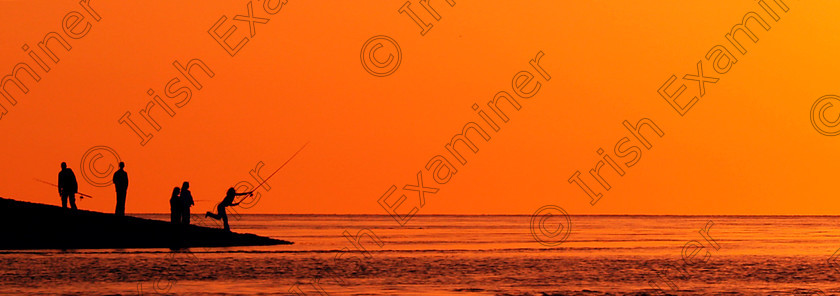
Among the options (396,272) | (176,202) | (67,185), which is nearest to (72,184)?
(67,185)

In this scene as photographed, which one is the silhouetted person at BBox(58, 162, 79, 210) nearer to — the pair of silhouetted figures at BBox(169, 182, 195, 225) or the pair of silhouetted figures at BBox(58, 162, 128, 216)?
the pair of silhouetted figures at BBox(58, 162, 128, 216)

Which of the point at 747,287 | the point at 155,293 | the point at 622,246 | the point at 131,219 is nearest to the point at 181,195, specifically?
the point at 131,219

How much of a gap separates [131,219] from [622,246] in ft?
89.6

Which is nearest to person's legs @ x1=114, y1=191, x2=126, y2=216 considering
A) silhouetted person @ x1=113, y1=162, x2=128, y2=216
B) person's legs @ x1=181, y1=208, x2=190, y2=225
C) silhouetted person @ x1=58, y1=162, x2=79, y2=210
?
silhouetted person @ x1=113, y1=162, x2=128, y2=216

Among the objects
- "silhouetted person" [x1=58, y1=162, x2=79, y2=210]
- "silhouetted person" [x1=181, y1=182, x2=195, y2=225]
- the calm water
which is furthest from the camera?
"silhouetted person" [x1=181, y1=182, x2=195, y2=225]

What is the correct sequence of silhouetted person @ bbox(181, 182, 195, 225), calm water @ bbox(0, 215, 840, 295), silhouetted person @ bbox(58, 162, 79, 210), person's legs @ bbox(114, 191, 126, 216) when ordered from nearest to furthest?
calm water @ bbox(0, 215, 840, 295), silhouetted person @ bbox(58, 162, 79, 210), person's legs @ bbox(114, 191, 126, 216), silhouetted person @ bbox(181, 182, 195, 225)

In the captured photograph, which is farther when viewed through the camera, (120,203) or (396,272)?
(120,203)

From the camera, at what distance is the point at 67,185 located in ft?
138

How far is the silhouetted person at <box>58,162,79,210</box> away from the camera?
136ft

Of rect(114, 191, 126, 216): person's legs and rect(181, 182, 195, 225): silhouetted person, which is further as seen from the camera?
rect(181, 182, 195, 225): silhouetted person

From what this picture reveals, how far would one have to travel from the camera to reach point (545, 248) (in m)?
61.8

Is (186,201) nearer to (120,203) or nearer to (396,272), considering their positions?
(120,203)

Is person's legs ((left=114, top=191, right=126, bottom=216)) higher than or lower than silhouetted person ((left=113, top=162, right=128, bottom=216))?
lower

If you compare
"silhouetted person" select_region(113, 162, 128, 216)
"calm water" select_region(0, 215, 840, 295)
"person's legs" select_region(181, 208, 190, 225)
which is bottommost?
"calm water" select_region(0, 215, 840, 295)
